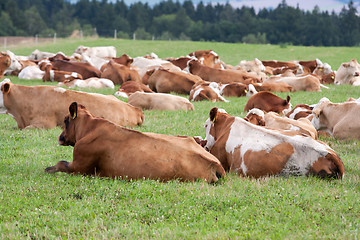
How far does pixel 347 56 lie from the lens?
136 ft

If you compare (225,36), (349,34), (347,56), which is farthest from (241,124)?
(349,34)

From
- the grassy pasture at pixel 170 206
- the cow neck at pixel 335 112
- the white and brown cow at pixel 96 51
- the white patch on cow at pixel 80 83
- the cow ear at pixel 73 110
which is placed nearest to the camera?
the grassy pasture at pixel 170 206

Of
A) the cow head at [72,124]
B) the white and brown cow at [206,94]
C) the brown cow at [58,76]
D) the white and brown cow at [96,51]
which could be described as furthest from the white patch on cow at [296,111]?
the white and brown cow at [96,51]

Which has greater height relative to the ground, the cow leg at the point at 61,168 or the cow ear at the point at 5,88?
the cow ear at the point at 5,88

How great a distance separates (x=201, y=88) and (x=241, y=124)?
9317 mm

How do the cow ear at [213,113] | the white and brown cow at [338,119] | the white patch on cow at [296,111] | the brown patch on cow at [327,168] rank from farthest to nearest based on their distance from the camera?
the white patch on cow at [296,111] < the white and brown cow at [338,119] < the cow ear at [213,113] < the brown patch on cow at [327,168]

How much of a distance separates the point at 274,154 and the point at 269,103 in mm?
6404

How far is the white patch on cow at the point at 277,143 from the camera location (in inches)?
267

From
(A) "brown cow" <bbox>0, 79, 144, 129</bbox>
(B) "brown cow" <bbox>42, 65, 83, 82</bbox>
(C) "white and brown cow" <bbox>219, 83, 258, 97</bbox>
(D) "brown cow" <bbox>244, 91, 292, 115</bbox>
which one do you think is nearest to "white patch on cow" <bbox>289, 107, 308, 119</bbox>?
(D) "brown cow" <bbox>244, 91, 292, 115</bbox>

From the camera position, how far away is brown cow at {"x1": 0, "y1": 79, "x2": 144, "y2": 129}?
36.3 ft

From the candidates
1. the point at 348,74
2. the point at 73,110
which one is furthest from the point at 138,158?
the point at 348,74

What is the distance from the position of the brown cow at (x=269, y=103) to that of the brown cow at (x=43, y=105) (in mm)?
3701

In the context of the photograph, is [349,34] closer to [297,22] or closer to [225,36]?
[297,22]

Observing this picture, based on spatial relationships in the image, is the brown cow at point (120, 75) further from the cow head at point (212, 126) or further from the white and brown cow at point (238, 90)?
the cow head at point (212, 126)
